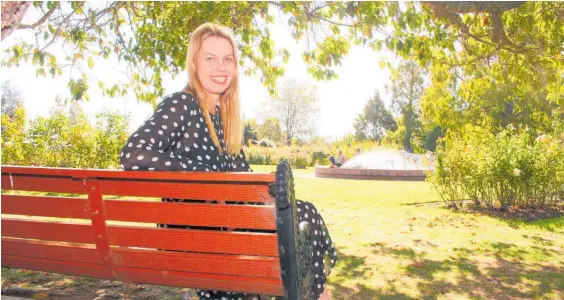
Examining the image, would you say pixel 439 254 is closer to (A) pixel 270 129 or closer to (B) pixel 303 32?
(B) pixel 303 32

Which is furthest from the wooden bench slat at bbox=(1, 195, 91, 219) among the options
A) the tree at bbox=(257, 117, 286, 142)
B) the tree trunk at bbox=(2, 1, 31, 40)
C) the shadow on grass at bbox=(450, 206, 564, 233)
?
the tree at bbox=(257, 117, 286, 142)

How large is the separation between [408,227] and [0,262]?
655cm

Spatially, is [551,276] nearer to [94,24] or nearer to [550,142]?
[550,142]

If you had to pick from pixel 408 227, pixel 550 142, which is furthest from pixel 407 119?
pixel 408 227

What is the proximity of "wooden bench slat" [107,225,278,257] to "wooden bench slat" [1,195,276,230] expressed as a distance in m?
0.05

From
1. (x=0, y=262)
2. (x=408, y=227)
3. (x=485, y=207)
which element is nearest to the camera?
(x=0, y=262)

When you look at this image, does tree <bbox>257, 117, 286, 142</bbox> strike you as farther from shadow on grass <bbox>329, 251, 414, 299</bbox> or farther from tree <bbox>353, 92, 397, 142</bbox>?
shadow on grass <bbox>329, 251, 414, 299</bbox>

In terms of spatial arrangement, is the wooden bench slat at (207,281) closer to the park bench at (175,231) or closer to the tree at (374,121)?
the park bench at (175,231)

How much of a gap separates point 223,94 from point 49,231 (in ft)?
4.27

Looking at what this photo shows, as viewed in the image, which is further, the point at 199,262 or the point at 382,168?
the point at 382,168

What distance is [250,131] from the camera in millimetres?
54094

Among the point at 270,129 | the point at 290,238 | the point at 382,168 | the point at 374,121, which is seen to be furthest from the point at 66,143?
the point at 374,121

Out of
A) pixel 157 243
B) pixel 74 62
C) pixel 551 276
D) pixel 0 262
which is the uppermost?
pixel 74 62

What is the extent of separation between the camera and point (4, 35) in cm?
428
